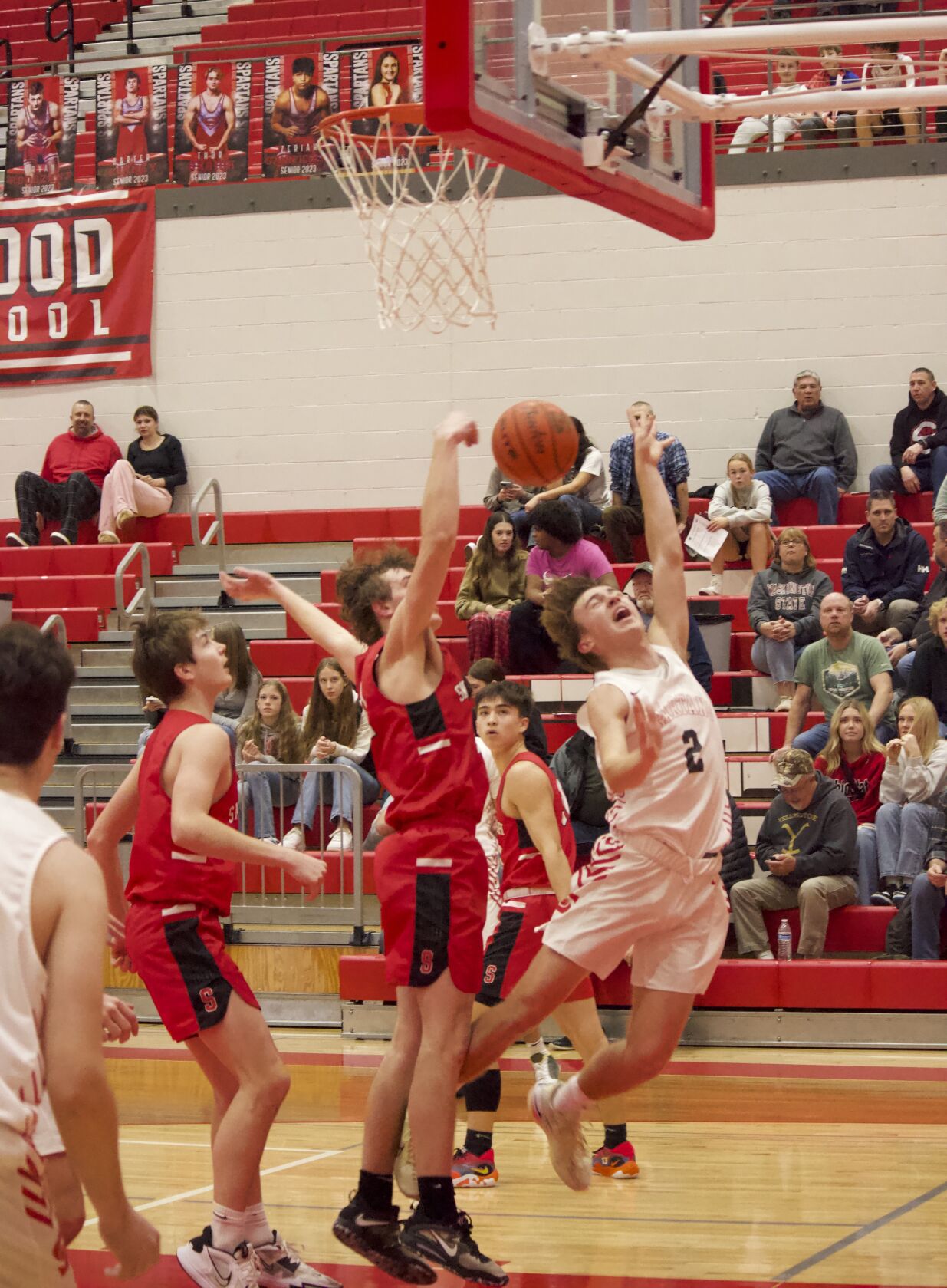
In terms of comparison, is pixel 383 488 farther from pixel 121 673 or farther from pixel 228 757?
pixel 228 757

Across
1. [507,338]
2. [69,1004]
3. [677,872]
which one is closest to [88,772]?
[507,338]

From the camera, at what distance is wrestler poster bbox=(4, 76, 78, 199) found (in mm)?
14406

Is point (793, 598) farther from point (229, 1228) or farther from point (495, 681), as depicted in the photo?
point (229, 1228)

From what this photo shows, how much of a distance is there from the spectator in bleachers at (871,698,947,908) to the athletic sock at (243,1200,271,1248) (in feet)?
16.6

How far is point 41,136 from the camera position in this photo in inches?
574

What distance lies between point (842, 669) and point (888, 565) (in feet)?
3.95

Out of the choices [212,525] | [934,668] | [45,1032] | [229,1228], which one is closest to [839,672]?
Result: [934,668]

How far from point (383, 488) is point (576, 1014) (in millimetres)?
8496

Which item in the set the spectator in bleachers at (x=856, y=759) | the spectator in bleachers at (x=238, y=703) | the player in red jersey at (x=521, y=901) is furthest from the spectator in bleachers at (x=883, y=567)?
the player in red jersey at (x=521, y=901)

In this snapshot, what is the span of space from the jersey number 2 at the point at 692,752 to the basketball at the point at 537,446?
155cm

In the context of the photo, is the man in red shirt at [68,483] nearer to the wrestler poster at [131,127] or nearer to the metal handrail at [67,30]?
the wrestler poster at [131,127]

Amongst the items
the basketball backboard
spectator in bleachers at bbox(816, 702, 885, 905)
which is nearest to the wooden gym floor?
spectator in bleachers at bbox(816, 702, 885, 905)

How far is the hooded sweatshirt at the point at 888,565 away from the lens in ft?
35.3

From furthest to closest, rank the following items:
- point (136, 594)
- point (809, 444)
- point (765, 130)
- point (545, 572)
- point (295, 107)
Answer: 1. point (295, 107)
2. point (765, 130)
3. point (136, 594)
4. point (809, 444)
5. point (545, 572)
